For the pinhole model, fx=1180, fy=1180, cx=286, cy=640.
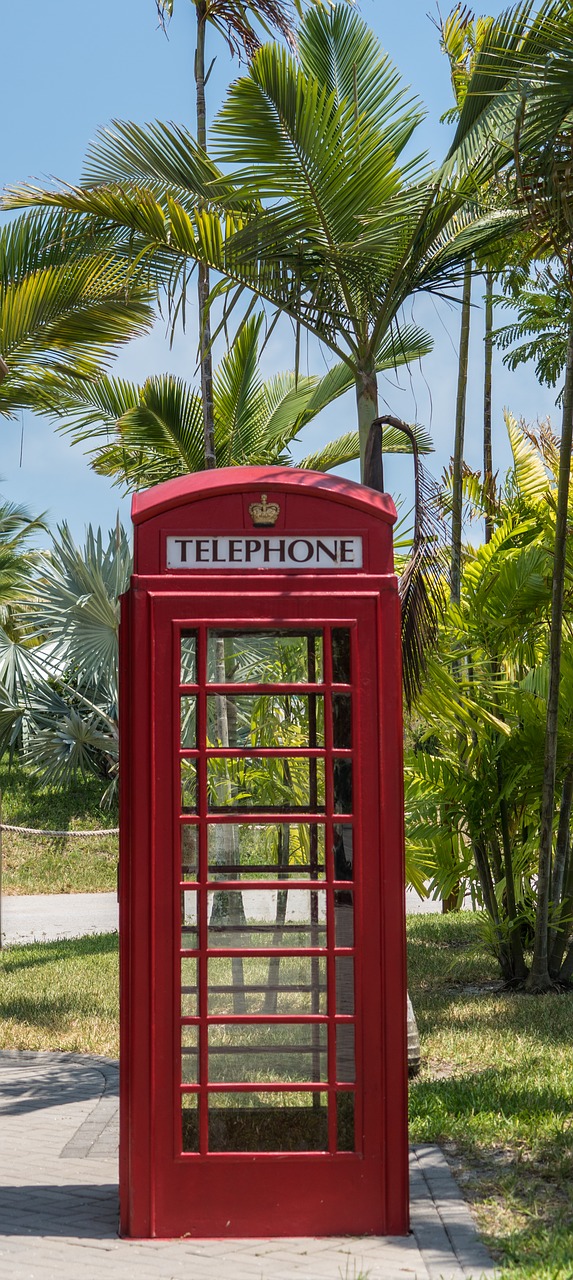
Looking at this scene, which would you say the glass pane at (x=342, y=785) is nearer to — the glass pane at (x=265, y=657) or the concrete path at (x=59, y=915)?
the glass pane at (x=265, y=657)

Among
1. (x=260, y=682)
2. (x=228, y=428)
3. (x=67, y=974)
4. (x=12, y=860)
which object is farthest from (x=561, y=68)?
(x=12, y=860)

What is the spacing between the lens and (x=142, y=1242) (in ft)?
13.4

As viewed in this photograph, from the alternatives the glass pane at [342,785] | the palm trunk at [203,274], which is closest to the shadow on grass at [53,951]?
the palm trunk at [203,274]

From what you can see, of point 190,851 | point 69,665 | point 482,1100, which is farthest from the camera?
point 69,665

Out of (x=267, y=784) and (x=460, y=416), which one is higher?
(x=460, y=416)

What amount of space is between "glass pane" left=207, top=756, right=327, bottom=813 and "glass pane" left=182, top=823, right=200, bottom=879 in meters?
0.12

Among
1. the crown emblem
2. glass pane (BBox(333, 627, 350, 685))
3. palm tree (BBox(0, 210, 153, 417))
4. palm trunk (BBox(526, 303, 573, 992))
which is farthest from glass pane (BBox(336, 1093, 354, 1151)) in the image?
palm tree (BBox(0, 210, 153, 417))

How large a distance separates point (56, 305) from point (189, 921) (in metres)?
5.90

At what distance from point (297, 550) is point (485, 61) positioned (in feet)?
13.5

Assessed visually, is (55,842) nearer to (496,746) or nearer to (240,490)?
(496,746)

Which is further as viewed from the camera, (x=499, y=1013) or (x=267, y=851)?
(x=499, y=1013)

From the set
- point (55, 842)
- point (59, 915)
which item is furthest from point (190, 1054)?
point (55, 842)

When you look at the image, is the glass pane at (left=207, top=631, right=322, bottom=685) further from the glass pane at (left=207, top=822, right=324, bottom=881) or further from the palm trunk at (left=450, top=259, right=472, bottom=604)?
the palm trunk at (left=450, top=259, right=472, bottom=604)

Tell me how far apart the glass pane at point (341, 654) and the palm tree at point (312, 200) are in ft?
10.0
